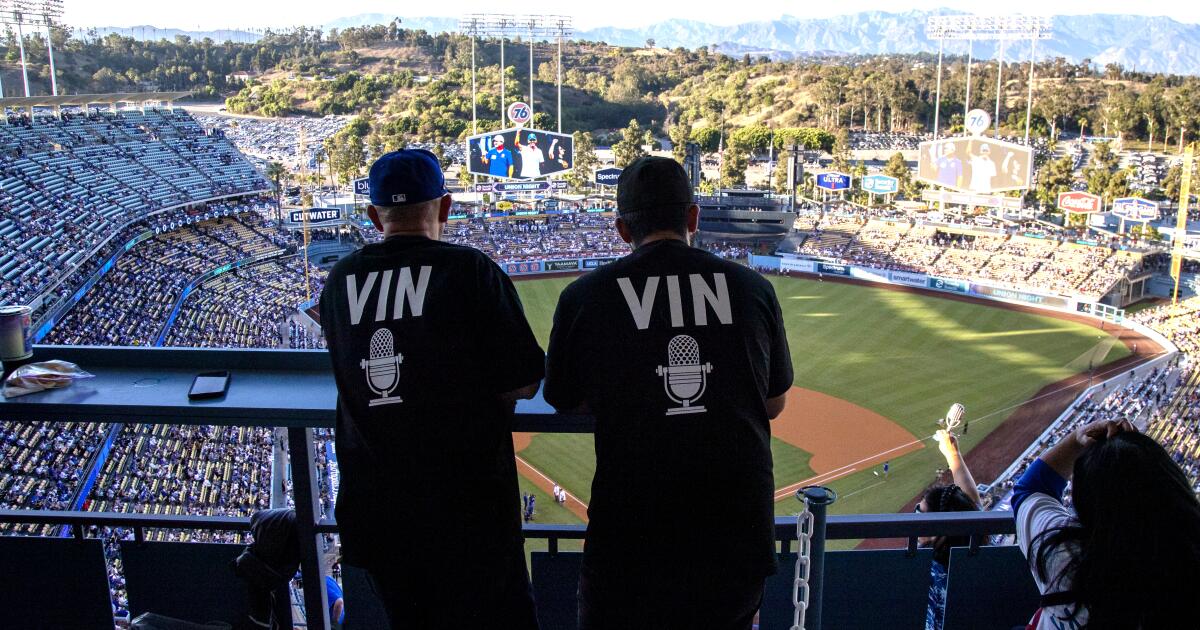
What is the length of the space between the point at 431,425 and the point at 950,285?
32.8 m

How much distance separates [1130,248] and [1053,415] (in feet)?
56.4

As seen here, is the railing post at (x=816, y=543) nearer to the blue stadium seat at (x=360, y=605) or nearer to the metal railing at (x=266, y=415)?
the metal railing at (x=266, y=415)

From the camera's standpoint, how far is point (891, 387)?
21.3 metres

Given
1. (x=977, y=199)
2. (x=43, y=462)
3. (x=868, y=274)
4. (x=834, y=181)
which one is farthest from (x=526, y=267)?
(x=43, y=462)

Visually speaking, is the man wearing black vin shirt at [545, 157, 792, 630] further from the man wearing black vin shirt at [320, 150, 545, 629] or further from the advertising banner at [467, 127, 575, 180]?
the advertising banner at [467, 127, 575, 180]

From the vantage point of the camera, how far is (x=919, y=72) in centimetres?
7831

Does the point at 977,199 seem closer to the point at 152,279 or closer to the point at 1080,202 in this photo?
the point at 1080,202

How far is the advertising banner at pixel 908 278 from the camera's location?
3281 cm

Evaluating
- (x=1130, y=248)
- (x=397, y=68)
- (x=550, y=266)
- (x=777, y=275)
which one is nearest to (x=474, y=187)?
(x=550, y=266)

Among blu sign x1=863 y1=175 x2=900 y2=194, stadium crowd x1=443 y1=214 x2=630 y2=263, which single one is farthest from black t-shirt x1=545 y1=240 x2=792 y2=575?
blu sign x1=863 y1=175 x2=900 y2=194

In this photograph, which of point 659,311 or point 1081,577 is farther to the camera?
point 659,311

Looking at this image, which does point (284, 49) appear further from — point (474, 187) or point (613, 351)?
point (613, 351)

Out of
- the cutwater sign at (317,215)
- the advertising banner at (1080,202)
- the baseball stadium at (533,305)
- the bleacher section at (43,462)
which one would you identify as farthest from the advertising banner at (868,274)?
the bleacher section at (43,462)

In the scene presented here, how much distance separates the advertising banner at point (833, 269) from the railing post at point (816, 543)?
33635mm
